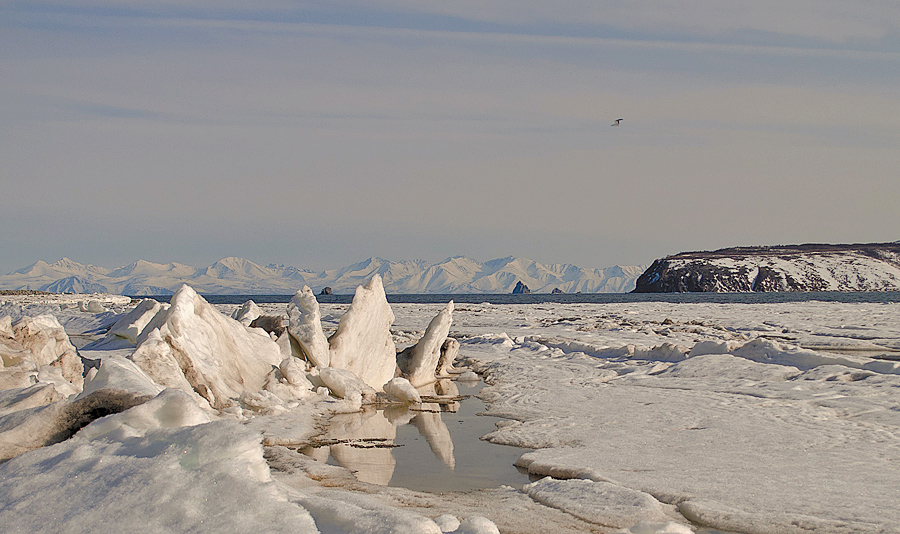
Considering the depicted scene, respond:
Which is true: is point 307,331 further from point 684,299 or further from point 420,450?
point 684,299

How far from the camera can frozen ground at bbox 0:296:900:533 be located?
398 cm

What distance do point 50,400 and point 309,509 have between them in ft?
10.0

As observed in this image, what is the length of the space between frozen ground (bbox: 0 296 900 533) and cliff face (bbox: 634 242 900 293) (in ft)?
521

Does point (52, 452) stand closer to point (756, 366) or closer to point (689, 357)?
point (756, 366)

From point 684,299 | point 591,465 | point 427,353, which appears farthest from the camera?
point 684,299

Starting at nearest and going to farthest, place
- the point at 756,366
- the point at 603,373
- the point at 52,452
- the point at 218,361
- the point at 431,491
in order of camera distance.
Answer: the point at 52,452 → the point at 431,491 → the point at 218,361 → the point at 756,366 → the point at 603,373

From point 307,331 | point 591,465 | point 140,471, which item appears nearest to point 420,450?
point 591,465

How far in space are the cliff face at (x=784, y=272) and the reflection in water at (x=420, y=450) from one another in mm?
162902

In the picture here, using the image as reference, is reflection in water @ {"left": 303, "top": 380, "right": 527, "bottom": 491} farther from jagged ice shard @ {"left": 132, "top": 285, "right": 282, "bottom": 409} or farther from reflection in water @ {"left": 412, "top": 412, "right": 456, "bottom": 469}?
jagged ice shard @ {"left": 132, "top": 285, "right": 282, "bottom": 409}

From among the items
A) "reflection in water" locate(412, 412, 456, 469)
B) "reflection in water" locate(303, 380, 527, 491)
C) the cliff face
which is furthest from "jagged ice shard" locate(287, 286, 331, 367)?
the cliff face

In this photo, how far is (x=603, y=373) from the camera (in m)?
15.8

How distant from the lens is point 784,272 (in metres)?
160

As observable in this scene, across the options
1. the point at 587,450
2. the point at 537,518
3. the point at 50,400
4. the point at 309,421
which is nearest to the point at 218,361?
the point at 309,421

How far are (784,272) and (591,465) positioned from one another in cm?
17232
